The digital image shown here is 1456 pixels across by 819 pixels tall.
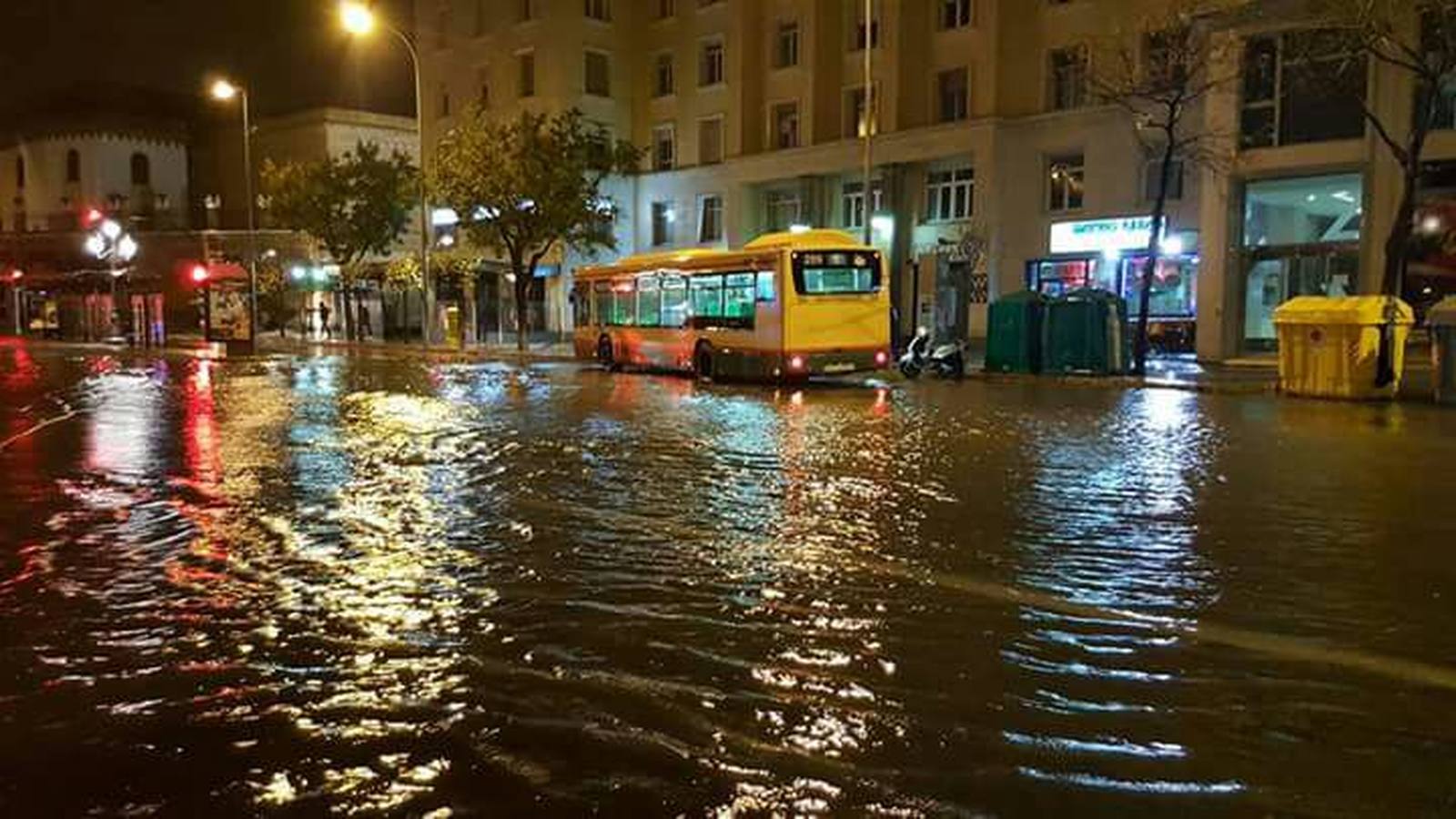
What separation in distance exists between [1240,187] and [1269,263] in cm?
205

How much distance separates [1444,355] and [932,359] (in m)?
10.4

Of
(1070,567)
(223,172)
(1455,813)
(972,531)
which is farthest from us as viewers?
(223,172)

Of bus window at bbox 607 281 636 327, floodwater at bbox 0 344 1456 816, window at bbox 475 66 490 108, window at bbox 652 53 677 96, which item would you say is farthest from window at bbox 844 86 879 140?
floodwater at bbox 0 344 1456 816

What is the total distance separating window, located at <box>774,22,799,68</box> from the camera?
148 ft

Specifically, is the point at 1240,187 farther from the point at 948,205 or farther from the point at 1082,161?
the point at 948,205

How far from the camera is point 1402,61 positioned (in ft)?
75.7

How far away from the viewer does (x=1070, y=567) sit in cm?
753

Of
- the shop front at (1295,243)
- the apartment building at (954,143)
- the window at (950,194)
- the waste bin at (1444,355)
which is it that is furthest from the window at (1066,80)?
the waste bin at (1444,355)

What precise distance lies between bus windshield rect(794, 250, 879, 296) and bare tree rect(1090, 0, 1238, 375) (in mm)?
5949

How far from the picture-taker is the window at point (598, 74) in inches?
1976

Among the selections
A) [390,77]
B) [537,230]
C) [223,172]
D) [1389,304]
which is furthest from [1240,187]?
[223,172]

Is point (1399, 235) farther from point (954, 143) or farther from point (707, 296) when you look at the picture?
point (954, 143)

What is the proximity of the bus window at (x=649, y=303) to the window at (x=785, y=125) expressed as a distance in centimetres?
1730

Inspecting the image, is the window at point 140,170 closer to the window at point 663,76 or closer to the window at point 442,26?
the window at point 442,26
